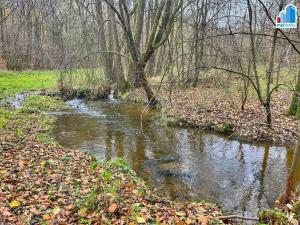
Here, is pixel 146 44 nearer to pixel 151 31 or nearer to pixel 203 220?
pixel 151 31

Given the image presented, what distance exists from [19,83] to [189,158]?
17.8m

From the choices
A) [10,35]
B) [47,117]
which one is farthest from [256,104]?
[10,35]

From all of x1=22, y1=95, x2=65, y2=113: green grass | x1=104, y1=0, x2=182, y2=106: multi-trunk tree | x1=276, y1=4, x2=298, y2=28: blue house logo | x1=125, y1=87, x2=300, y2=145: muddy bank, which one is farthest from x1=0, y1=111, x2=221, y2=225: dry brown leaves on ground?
x1=104, y1=0, x2=182, y2=106: multi-trunk tree

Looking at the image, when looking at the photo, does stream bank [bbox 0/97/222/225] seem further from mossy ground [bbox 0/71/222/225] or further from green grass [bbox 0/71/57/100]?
green grass [bbox 0/71/57/100]

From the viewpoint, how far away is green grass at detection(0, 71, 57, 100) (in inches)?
814

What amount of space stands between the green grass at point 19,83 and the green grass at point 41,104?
196 centimetres

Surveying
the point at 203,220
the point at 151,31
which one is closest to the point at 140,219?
the point at 203,220

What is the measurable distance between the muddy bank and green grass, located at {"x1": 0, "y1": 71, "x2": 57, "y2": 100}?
31.2 ft

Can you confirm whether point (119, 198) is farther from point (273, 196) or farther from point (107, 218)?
point (273, 196)

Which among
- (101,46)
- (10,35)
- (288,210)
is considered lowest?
(288,210)

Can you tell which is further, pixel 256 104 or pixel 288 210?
pixel 256 104

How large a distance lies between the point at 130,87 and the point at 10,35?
15530mm

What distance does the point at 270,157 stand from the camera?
9797 mm

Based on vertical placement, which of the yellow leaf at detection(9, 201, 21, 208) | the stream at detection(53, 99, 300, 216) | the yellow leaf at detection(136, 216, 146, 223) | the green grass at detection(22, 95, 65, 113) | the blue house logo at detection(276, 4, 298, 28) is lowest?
the stream at detection(53, 99, 300, 216)
